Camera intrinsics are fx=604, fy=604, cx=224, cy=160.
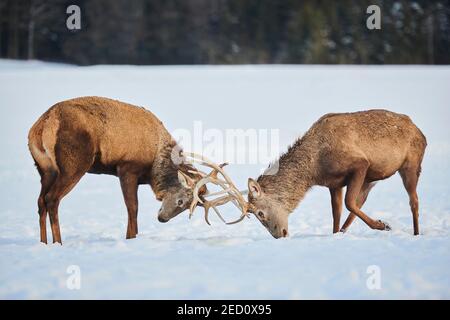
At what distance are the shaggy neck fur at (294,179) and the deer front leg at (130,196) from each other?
1.50m

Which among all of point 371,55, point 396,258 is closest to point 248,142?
point 371,55

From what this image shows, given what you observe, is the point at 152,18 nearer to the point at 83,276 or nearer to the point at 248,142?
the point at 248,142

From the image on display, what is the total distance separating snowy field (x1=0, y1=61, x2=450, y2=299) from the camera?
4.69m

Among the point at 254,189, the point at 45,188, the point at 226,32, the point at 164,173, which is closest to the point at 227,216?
the point at 164,173

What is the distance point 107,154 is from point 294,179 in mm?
2201

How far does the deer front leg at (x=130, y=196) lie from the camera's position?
23.5 ft

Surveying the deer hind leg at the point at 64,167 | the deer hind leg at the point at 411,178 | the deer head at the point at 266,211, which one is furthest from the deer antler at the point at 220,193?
the deer hind leg at the point at 411,178

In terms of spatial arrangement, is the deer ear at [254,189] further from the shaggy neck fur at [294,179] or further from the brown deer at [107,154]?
the brown deer at [107,154]

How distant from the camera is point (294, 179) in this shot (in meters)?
7.16

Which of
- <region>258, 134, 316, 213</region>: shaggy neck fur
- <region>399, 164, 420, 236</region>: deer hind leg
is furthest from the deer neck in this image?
<region>399, 164, 420, 236</region>: deer hind leg

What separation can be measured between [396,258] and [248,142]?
1025 centimetres

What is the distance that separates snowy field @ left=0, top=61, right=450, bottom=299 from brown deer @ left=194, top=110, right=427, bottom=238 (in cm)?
39

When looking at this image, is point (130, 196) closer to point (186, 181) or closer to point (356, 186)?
point (186, 181)

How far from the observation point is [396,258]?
5.22 m
